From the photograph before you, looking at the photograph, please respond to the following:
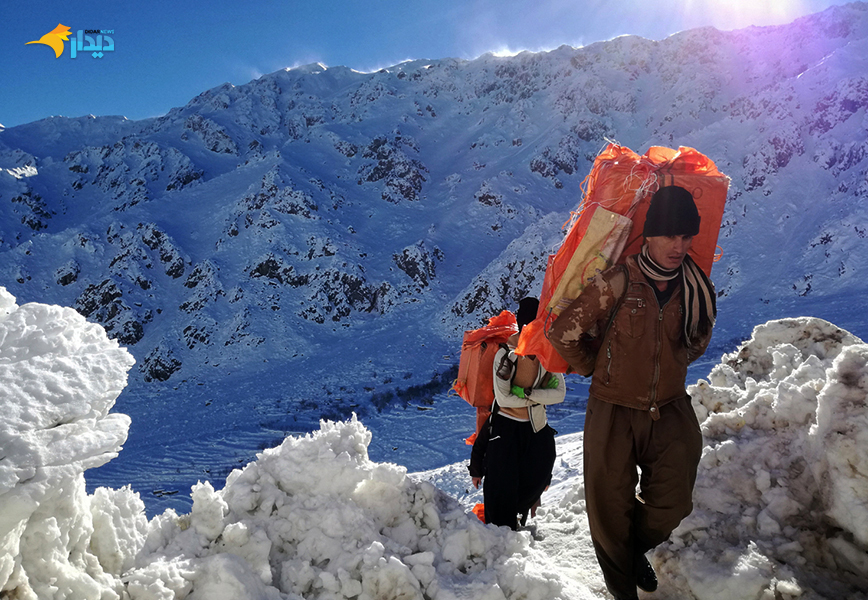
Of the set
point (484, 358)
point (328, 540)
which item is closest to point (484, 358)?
point (484, 358)

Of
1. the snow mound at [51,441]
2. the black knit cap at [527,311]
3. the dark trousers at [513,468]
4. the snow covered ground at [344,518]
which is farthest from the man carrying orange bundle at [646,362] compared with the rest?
the snow mound at [51,441]

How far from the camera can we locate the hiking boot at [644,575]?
240cm

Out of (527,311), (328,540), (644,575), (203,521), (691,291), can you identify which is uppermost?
(691,291)

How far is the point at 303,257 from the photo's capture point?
941 inches

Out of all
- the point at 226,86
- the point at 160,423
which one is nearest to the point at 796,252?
the point at 160,423

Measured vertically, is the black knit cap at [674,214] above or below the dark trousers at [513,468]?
above

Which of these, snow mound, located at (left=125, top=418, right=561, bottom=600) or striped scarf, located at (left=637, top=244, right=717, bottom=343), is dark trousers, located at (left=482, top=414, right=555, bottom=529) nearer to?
snow mound, located at (left=125, top=418, right=561, bottom=600)

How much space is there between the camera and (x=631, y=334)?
2.17 metres

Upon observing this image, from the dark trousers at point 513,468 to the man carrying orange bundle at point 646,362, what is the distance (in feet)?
3.40

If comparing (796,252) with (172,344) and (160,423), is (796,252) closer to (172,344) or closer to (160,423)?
(160,423)

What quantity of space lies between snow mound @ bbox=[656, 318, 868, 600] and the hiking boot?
0.15 metres

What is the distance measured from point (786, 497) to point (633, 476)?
104 cm

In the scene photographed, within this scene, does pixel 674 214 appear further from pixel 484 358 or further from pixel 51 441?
pixel 51 441

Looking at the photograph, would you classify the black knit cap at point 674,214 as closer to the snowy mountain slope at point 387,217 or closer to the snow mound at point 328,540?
the snow mound at point 328,540
